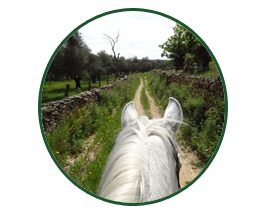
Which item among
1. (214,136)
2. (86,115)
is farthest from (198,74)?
(86,115)

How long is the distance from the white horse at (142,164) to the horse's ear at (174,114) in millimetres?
33

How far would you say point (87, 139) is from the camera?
1.45 m

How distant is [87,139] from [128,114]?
0.46m

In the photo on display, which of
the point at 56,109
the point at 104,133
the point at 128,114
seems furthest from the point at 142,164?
the point at 56,109

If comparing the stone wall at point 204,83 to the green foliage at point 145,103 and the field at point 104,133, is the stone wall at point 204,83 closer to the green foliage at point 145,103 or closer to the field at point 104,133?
the field at point 104,133

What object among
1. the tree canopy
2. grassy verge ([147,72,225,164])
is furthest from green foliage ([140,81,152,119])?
the tree canopy

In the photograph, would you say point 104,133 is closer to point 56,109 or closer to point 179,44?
point 56,109

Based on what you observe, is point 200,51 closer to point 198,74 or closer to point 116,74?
point 198,74

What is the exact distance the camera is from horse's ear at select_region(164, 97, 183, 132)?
3.92 feet

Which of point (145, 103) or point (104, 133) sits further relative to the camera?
point (145, 103)

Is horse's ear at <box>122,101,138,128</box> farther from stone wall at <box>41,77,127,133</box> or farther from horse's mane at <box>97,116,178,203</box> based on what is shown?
stone wall at <box>41,77,127,133</box>

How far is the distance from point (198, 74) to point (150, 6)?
659mm

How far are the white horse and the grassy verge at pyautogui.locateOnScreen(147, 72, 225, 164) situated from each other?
247mm

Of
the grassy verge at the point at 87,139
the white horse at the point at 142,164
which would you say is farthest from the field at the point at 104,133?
the white horse at the point at 142,164
